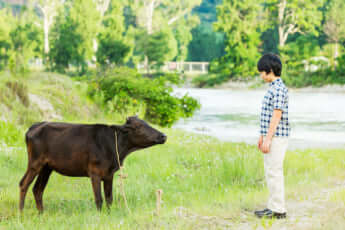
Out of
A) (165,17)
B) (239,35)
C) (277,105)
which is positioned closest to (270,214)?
(277,105)

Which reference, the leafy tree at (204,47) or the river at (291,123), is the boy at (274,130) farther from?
the leafy tree at (204,47)

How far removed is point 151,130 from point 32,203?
6.87 feet

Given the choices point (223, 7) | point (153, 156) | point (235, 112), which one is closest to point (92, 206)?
point (153, 156)

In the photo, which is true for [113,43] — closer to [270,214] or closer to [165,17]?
Result: [165,17]

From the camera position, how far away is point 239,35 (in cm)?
4659

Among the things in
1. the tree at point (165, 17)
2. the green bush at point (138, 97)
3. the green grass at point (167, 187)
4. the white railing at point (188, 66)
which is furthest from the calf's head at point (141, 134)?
the white railing at point (188, 66)

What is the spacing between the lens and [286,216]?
18.0 feet

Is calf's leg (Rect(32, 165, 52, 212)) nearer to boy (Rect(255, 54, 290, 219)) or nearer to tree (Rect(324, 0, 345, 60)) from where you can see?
boy (Rect(255, 54, 290, 219))

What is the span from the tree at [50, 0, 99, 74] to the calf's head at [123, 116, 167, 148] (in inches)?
1315

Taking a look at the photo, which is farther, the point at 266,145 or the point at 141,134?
the point at 141,134

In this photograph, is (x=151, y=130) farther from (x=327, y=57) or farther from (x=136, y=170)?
(x=327, y=57)

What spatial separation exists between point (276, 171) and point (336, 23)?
43.0m

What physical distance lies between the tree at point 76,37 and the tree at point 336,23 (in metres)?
21.5

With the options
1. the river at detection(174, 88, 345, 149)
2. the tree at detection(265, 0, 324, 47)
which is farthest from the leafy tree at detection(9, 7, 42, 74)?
the tree at detection(265, 0, 324, 47)
